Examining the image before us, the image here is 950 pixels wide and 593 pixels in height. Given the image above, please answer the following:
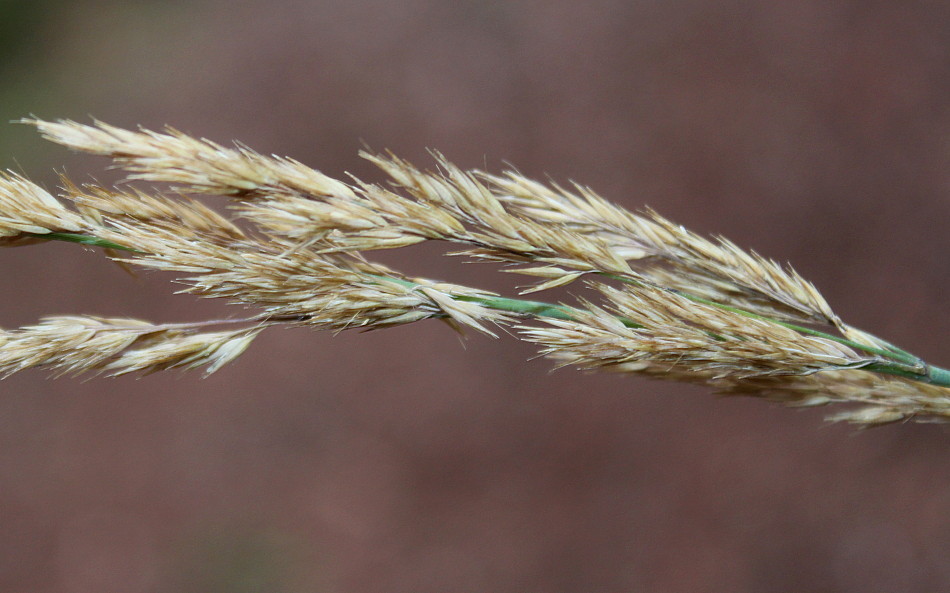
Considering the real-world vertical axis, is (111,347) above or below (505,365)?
below

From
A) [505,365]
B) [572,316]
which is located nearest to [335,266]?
[572,316]

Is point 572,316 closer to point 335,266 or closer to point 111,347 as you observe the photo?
point 335,266

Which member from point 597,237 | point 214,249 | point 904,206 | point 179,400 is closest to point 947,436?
point 904,206

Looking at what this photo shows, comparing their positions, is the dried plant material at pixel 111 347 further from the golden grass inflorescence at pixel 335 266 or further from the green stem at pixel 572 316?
the green stem at pixel 572 316

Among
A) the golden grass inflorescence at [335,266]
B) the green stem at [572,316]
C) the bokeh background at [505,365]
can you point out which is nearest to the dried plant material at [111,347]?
the golden grass inflorescence at [335,266]

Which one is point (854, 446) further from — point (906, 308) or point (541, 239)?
point (541, 239)

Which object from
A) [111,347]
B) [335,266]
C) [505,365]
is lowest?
[111,347]
